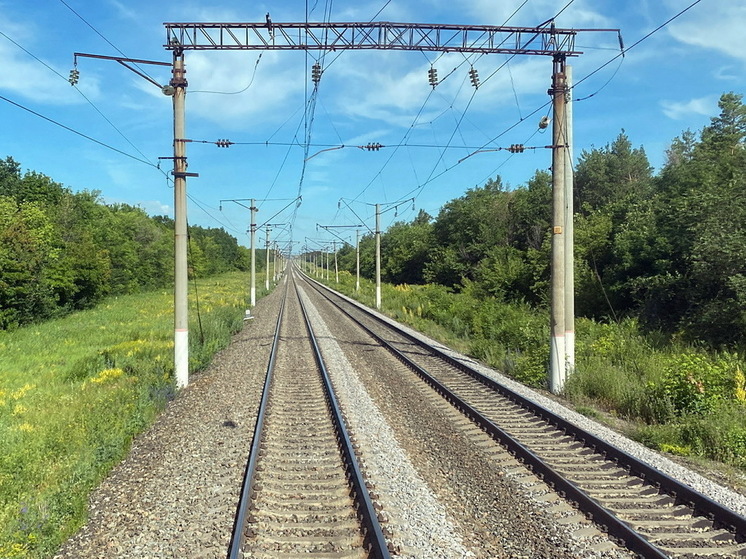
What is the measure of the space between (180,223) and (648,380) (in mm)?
10440

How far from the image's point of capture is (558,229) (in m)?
11.9

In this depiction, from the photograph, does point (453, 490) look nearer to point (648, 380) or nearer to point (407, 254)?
point (648, 380)

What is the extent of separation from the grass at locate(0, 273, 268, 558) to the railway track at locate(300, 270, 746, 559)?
508cm

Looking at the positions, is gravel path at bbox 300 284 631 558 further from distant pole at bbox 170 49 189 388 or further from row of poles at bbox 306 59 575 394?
distant pole at bbox 170 49 189 388

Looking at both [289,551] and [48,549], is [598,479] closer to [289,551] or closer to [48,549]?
[289,551]

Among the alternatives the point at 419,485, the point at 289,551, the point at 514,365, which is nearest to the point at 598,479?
the point at 419,485

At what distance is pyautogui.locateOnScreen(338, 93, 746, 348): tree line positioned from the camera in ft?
50.9

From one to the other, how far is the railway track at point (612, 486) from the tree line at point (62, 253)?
10327 millimetres

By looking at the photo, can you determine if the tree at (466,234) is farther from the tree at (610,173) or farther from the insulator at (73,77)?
the insulator at (73,77)

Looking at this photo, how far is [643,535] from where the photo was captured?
504 cm

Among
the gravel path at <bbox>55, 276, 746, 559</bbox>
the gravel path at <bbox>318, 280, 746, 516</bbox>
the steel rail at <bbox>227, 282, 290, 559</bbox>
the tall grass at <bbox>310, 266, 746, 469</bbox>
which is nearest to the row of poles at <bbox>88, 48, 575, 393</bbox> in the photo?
the tall grass at <bbox>310, 266, 746, 469</bbox>

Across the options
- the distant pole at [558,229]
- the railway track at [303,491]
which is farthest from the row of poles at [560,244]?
the railway track at [303,491]

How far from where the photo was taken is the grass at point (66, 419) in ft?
17.6

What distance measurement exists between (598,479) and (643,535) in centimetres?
152
